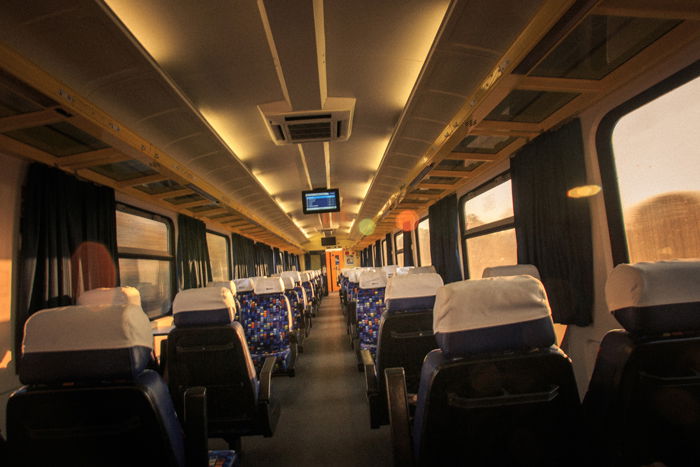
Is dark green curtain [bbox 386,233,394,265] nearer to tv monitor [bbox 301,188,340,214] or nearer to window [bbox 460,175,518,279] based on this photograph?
tv monitor [bbox 301,188,340,214]

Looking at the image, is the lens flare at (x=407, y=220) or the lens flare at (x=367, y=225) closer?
the lens flare at (x=407, y=220)

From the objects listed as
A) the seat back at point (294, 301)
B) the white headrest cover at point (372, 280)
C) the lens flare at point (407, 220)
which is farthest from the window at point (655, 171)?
the lens flare at point (407, 220)

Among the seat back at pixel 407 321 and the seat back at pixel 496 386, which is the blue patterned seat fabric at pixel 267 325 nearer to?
the seat back at pixel 407 321

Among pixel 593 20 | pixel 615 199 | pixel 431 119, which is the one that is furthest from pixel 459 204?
pixel 593 20

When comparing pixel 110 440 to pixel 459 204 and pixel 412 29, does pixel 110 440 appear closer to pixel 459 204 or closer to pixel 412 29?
pixel 412 29

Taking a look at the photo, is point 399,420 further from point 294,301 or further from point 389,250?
point 389,250

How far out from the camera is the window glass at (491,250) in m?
4.73

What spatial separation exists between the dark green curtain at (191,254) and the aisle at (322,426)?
279cm

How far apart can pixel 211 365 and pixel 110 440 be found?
1.09 meters

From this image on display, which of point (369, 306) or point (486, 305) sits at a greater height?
point (486, 305)

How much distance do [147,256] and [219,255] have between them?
4.18m

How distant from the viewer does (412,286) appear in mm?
2625

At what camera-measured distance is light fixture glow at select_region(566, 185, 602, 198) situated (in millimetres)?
2886

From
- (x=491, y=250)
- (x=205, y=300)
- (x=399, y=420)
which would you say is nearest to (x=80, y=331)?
(x=205, y=300)
